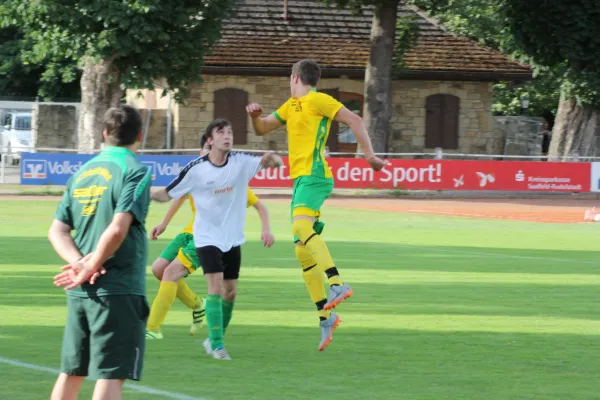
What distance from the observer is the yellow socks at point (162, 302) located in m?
9.71

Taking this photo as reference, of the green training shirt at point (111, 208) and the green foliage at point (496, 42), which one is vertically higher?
the green foliage at point (496, 42)

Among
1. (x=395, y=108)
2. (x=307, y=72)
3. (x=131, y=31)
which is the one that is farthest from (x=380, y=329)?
(x=395, y=108)

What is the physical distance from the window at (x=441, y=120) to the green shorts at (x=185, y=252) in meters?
33.5

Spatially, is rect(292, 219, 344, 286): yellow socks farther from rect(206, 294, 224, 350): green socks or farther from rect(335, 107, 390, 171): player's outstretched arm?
rect(206, 294, 224, 350): green socks

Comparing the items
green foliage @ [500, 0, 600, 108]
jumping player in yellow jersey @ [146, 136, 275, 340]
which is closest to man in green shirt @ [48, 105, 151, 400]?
jumping player in yellow jersey @ [146, 136, 275, 340]

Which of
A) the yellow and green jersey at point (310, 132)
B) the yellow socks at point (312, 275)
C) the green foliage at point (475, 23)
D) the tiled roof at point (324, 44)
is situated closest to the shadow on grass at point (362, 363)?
the yellow socks at point (312, 275)

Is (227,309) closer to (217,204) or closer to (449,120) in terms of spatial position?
(217,204)

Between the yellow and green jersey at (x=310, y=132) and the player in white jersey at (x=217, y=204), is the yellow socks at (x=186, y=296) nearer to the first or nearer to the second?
the player in white jersey at (x=217, y=204)

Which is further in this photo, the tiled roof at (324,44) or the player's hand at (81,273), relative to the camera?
the tiled roof at (324,44)

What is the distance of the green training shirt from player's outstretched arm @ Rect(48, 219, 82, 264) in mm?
32

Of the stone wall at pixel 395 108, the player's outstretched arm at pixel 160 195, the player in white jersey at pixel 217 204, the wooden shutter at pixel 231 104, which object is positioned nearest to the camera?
the player's outstretched arm at pixel 160 195

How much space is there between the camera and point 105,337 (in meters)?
5.80

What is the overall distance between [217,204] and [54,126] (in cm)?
3293

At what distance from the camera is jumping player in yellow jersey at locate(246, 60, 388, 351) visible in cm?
984
